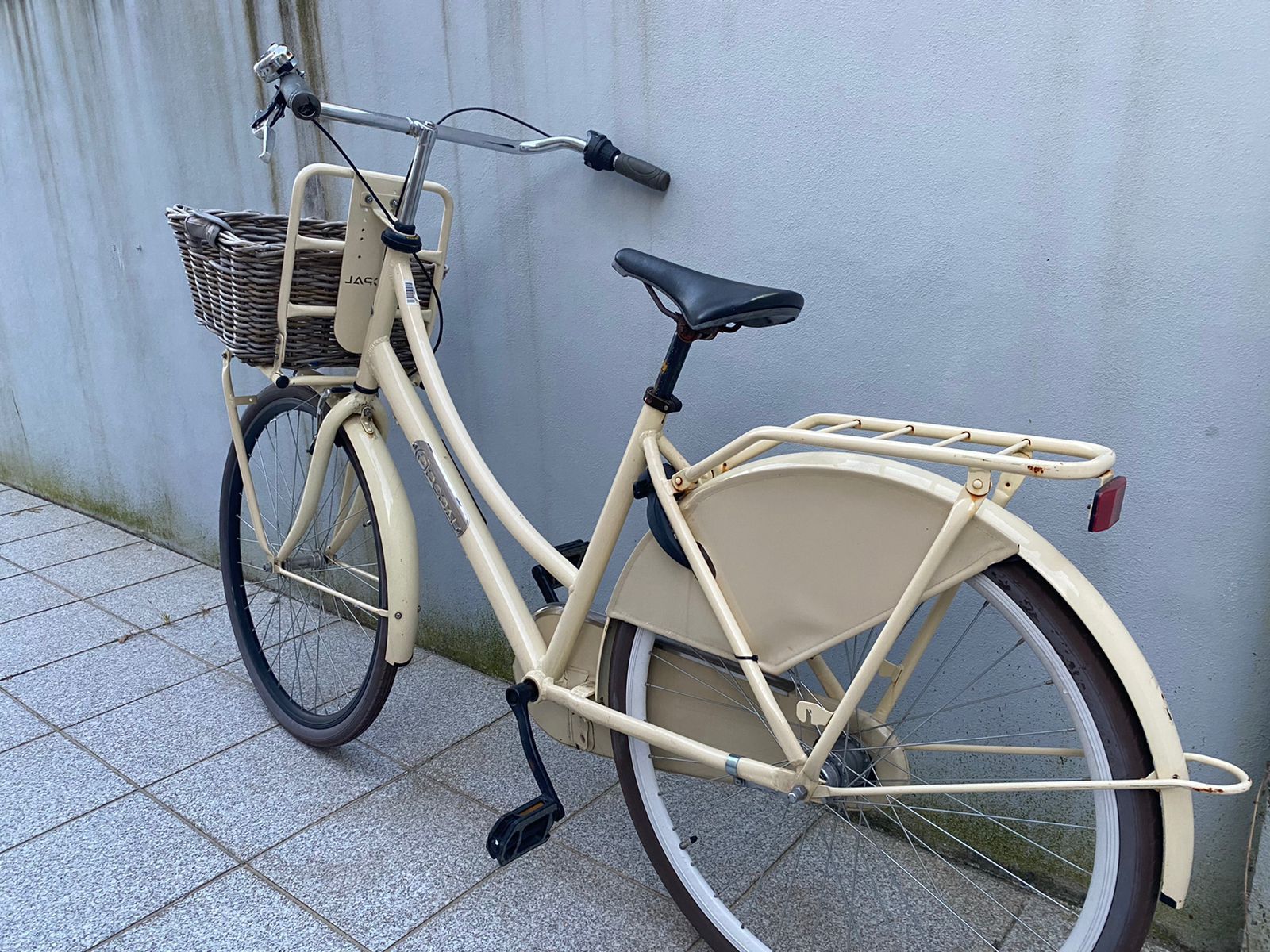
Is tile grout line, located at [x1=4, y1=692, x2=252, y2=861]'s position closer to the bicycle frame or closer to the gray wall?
the bicycle frame

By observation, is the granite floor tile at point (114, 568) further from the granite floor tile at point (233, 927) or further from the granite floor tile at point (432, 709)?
the granite floor tile at point (233, 927)

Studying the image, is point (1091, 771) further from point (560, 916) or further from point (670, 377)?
point (560, 916)

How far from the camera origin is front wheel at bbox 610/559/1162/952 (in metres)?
1.69

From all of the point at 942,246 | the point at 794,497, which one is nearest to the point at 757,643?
the point at 794,497

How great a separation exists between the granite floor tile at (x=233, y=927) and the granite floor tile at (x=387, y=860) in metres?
0.04

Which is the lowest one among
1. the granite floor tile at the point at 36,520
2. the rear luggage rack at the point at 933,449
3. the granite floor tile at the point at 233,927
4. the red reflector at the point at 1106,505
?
the granite floor tile at the point at 233,927

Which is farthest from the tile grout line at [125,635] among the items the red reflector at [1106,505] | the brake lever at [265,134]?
the red reflector at [1106,505]

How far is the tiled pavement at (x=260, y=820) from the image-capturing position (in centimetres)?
189

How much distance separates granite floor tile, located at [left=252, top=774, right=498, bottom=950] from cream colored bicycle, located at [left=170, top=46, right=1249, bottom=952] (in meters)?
0.26

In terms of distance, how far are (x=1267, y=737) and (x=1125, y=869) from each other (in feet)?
1.75

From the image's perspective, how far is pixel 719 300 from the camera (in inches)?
57.1

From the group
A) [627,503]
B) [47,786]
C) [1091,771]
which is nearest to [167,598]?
[47,786]

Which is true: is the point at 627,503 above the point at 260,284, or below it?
below

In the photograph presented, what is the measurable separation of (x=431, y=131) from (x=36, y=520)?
143 inches
